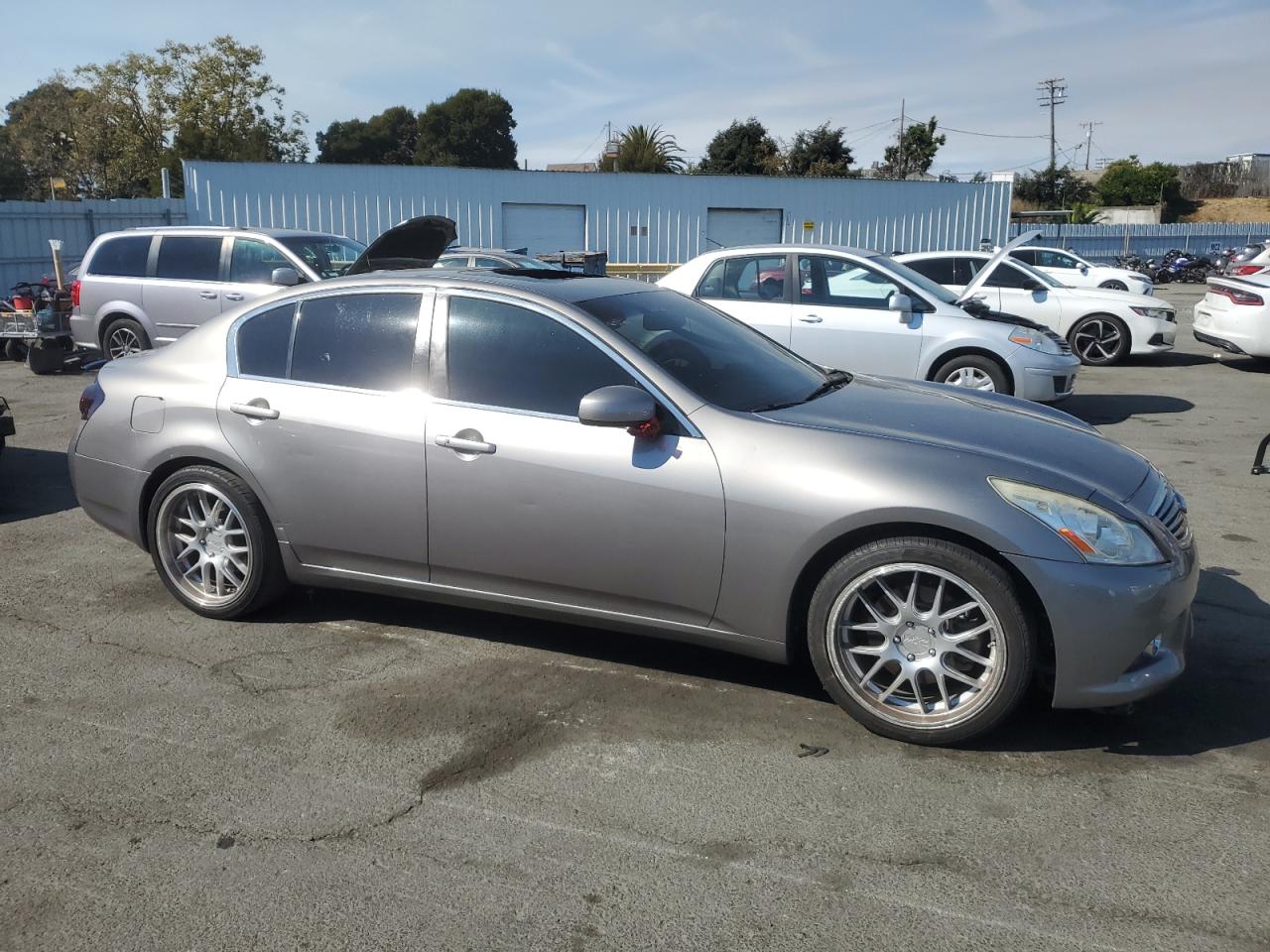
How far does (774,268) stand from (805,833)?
7.63 meters

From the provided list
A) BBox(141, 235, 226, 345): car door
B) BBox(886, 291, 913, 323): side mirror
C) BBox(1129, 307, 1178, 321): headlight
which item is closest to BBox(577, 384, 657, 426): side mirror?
BBox(886, 291, 913, 323): side mirror

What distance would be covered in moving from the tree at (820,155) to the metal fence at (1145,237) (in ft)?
55.3

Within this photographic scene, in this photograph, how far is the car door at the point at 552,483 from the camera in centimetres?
405

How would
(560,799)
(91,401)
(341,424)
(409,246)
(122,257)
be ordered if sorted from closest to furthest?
(560,799) → (341,424) → (91,401) → (409,246) → (122,257)

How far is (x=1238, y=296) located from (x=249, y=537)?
13.7 metres

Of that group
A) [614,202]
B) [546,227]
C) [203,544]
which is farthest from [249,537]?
[614,202]

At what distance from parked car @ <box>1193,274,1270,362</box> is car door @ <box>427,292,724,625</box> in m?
12.6

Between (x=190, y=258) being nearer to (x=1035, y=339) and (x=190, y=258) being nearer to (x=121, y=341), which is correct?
(x=121, y=341)

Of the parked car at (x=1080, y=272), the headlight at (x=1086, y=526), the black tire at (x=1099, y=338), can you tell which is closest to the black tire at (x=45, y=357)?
the black tire at (x=1099, y=338)

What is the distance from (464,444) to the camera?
438cm

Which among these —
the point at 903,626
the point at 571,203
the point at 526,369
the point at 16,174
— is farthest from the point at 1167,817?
the point at 16,174

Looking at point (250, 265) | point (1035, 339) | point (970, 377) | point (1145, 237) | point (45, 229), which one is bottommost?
point (970, 377)

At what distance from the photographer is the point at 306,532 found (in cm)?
478

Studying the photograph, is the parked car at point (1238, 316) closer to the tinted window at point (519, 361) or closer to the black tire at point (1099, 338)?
the black tire at point (1099, 338)
